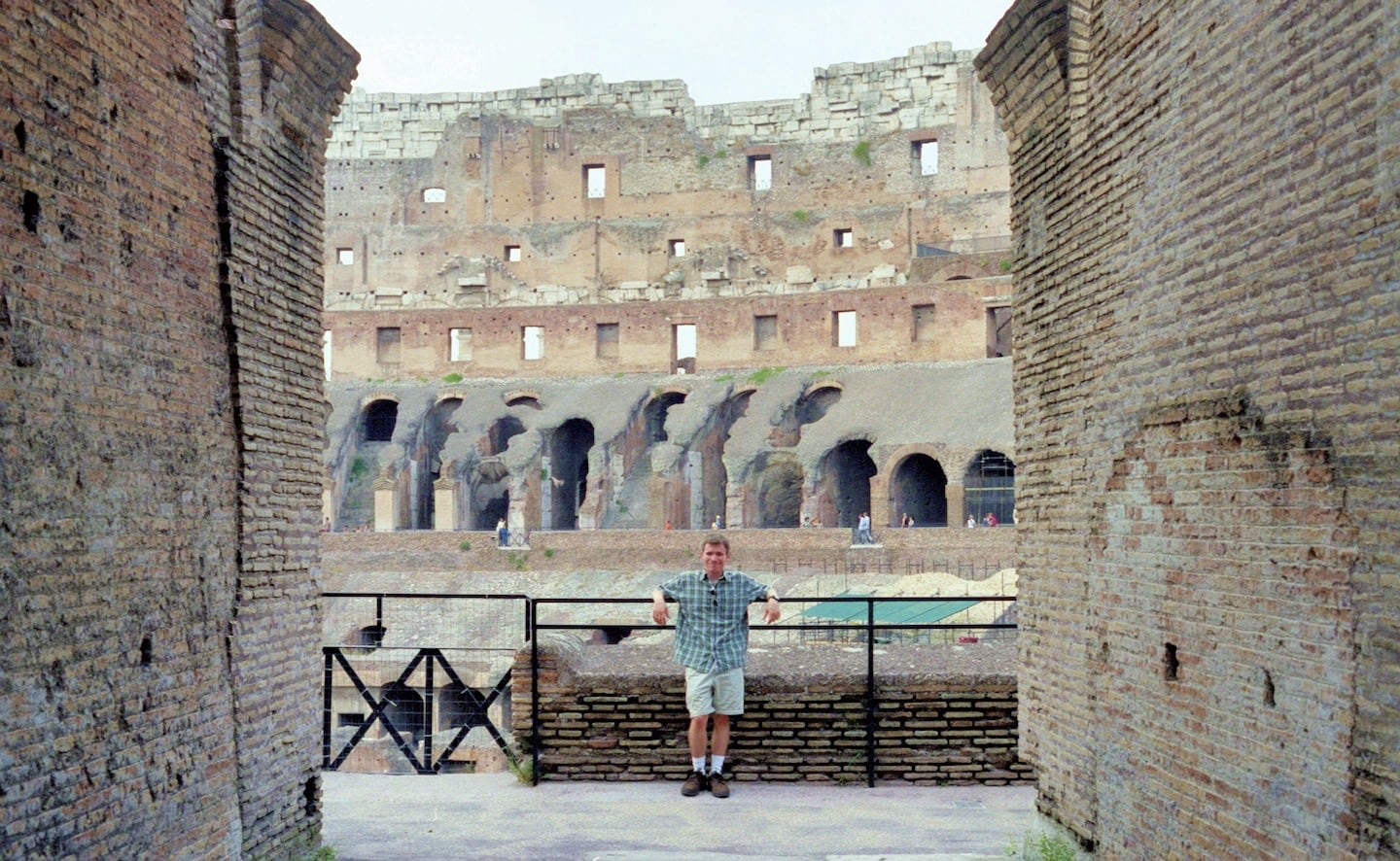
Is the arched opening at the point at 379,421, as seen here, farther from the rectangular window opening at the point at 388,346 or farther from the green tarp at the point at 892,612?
the green tarp at the point at 892,612

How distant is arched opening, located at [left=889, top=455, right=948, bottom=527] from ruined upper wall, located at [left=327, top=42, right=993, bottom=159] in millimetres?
13333

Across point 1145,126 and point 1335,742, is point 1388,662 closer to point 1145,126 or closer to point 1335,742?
point 1335,742

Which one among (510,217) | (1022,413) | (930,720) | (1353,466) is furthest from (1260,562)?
(510,217)

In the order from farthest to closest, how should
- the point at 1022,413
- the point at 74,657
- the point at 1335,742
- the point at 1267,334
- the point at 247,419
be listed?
the point at 1022,413 < the point at 247,419 < the point at 74,657 < the point at 1267,334 < the point at 1335,742

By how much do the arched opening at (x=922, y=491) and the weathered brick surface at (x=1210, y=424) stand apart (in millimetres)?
22859

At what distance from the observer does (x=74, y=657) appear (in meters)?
4.69

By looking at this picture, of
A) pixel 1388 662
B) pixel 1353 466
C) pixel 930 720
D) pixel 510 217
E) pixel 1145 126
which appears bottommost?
pixel 930 720

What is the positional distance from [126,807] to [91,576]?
882 mm

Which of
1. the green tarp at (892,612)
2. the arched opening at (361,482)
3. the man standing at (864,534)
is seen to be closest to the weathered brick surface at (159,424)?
the green tarp at (892,612)

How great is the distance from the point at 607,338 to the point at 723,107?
10351 millimetres

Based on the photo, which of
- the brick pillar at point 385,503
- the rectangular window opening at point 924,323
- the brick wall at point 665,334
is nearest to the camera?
the brick pillar at point 385,503

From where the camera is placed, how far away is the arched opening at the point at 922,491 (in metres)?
29.9

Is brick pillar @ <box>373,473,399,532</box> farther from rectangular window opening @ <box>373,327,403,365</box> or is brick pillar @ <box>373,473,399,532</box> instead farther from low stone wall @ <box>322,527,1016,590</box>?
rectangular window opening @ <box>373,327,403,365</box>

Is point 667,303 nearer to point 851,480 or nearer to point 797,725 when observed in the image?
point 851,480
